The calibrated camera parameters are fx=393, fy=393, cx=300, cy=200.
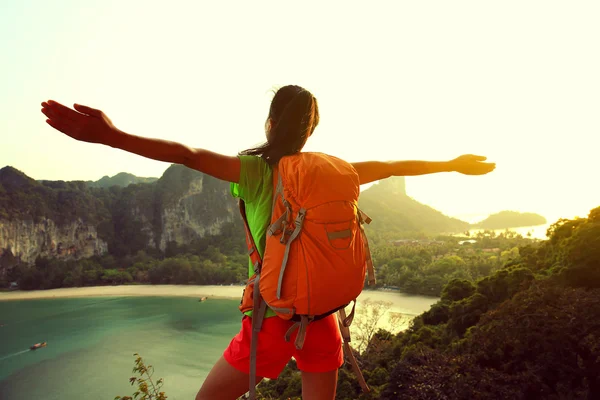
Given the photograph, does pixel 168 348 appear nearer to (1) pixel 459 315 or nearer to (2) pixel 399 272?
(1) pixel 459 315

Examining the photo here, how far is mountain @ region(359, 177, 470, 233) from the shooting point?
252ft

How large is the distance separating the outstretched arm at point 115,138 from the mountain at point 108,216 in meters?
57.6

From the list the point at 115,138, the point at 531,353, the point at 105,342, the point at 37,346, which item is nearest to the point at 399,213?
the point at 105,342

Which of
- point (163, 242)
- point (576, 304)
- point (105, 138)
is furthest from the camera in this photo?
point (163, 242)

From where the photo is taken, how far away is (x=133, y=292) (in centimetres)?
4034

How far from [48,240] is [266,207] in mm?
60568

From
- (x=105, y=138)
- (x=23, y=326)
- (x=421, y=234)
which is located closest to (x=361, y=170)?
(x=105, y=138)

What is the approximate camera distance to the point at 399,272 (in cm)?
3628

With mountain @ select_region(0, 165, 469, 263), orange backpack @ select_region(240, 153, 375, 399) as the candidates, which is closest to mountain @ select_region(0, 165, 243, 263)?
mountain @ select_region(0, 165, 469, 263)

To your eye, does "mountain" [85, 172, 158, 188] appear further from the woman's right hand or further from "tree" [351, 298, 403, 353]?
the woman's right hand

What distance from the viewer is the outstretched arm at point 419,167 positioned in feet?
4.47

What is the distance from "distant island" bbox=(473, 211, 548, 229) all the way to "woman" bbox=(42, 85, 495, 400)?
358 feet

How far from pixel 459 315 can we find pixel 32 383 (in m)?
19.8

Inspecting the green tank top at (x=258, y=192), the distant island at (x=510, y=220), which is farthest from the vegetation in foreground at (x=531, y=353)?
the distant island at (x=510, y=220)
